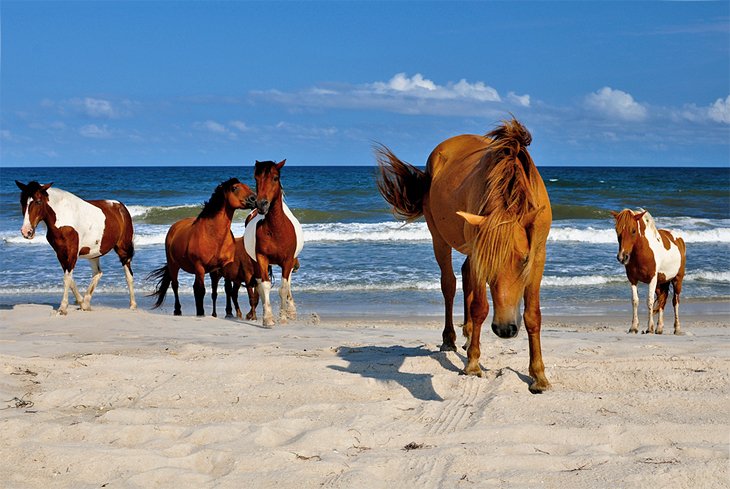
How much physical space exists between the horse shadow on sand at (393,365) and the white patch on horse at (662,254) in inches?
175

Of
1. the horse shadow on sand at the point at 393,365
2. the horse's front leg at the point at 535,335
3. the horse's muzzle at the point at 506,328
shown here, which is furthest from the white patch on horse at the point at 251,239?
the horse's muzzle at the point at 506,328

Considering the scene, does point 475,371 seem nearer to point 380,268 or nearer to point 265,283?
point 265,283

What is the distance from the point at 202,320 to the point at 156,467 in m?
5.81

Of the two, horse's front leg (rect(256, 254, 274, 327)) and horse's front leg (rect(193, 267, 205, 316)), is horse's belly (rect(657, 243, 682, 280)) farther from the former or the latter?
horse's front leg (rect(193, 267, 205, 316))

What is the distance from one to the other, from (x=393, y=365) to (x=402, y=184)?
59.7 inches

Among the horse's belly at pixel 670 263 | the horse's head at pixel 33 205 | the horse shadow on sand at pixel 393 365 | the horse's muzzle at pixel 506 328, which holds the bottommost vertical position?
the horse shadow on sand at pixel 393 365

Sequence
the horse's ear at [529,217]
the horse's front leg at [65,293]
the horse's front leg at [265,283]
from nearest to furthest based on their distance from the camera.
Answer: the horse's ear at [529,217], the horse's front leg at [265,283], the horse's front leg at [65,293]

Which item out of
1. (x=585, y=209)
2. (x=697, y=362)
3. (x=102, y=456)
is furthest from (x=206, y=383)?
(x=585, y=209)

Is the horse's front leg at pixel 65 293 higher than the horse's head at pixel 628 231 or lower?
lower

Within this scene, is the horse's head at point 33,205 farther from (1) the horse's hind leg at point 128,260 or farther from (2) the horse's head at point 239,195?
(2) the horse's head at point 239,195

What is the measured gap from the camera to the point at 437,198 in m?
5.93

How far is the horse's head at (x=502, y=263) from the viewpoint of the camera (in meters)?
4.32

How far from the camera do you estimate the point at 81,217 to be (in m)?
10.1

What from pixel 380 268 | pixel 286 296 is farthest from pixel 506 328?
pixel 380 268
